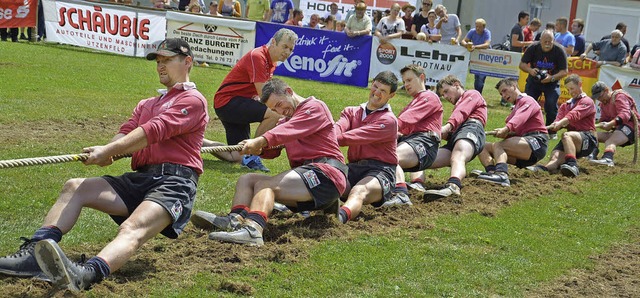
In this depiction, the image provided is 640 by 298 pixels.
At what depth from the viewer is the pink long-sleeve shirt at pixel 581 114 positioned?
13.3 metres

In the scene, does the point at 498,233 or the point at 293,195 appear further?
the point at 498,233

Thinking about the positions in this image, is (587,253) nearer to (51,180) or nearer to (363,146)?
(363,146)

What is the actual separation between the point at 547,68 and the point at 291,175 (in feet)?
33.1

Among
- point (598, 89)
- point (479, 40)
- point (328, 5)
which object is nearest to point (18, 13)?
point (328, 5)

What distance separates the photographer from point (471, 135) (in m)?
11.1

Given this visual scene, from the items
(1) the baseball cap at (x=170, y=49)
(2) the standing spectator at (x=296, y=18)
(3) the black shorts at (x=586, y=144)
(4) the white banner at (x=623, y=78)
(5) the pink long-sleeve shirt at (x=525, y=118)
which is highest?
(1) the baseball cap at (x=170, y=49)

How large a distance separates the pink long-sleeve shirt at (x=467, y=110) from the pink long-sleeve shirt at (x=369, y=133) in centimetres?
260

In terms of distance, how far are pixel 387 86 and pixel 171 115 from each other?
2875mm

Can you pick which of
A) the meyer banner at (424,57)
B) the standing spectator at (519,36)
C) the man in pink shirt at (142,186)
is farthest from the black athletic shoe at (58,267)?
the standing spectator at (519,36)

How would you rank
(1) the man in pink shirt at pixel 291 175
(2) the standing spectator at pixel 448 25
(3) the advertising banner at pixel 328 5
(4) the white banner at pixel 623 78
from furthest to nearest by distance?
1. (3) the advertising banner at pixel 328 5
2. (2) the standing spectator at pixel 448 25
3. (4) the white banner at pixel 623 78
4. (1) the man in pink shirt at pixel 291 175

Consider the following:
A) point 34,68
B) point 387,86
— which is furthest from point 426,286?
point 34,68

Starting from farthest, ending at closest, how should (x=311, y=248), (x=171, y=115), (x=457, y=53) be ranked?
(x=457, y=53) → (x=311, y=248) → (x=171, y=115)

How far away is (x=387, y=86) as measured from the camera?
28.3ft

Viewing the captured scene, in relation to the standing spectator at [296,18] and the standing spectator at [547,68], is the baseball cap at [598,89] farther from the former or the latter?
the standing spectator at [296,18]
